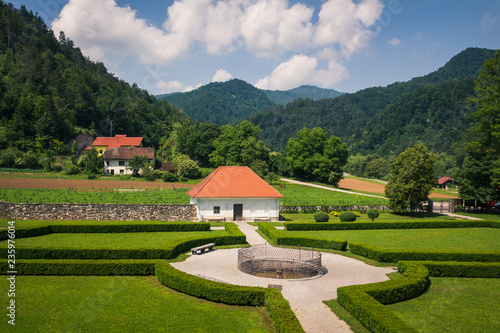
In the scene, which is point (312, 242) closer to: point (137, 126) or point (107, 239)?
point (107, 239)

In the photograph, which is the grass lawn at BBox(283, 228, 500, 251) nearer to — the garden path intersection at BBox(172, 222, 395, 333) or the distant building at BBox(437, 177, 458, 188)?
the garden path intersection at BBox(172, 222, 395, 333)

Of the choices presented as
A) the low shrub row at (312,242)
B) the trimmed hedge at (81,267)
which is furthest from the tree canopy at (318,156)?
the trimmed hedge at (81,267)

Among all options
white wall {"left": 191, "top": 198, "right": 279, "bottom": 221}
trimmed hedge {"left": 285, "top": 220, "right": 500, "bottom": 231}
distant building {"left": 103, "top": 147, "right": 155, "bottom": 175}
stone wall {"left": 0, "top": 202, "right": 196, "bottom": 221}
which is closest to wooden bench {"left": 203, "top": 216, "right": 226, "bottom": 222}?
white wall {"left": 191, "top": 198, "right": 279, "bottom": 221}

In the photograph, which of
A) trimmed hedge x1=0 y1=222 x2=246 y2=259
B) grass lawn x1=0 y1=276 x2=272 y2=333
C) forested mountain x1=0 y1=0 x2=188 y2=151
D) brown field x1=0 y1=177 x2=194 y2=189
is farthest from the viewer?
forested mountain x1=0 y1=0 x2=188 y2=151

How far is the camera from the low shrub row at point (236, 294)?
35.6 ft

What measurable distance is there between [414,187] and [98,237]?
111 feet

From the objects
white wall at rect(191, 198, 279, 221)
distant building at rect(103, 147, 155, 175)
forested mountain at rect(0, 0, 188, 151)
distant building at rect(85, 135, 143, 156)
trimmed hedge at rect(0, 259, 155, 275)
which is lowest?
trimmed hedge at rect(0, 259, 155, 275)

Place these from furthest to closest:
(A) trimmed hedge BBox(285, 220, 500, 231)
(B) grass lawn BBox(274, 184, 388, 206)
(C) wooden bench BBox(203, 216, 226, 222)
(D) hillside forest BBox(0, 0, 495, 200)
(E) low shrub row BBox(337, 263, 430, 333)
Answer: (D) hillside forest BBox(0, 0, 495, 200)
(B) grass lawn BBox(274, 184, 388, 206)
(C) wooden bench BBox(203, 216, 226, 222)
(A) trimmed hedge BBox(285, 220, 500, 231)
(E) low shrub row BBox(337, 263, 430, 333)

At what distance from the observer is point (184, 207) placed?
3372cm

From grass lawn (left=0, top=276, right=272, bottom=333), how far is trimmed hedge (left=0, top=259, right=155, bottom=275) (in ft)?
2.56

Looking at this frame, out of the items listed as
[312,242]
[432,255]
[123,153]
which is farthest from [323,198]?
[123,153]

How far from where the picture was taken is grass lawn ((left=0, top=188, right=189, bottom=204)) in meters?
37.5

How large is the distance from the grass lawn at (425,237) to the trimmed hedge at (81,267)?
15.0 m

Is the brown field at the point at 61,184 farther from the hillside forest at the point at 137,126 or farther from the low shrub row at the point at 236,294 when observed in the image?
the low shrub row at the point at 236,294
